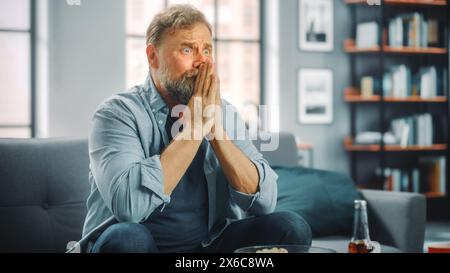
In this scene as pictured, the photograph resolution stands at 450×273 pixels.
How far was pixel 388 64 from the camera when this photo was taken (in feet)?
14.1

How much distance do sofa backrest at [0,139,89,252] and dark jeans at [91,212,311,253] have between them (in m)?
0.46

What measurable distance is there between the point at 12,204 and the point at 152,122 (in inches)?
19.4

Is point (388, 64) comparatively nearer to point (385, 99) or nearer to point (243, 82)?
point (385, 99)

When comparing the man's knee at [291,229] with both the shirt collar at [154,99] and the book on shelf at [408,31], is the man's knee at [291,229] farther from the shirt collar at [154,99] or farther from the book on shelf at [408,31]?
the book on shelf at [408,31]

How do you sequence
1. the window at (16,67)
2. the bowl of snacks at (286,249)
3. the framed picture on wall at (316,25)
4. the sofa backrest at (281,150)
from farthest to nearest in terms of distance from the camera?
the framed picture on wall at (316,25)
the window at (16,67)
the sofa backrest at (281,150)
the bowl of snacks at (286,249)

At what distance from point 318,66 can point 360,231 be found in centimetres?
304

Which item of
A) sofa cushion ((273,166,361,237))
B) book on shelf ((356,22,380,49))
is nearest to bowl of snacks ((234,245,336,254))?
sofa cushion ((273,166,361,237))

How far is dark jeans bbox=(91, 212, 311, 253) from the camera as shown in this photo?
1095 mm

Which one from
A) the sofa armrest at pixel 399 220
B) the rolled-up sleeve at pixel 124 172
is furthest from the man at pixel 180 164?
the sofa armrest at pixel 399 220

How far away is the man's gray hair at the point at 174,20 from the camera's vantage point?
4.43 ft

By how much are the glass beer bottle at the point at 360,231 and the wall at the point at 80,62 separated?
103 inches

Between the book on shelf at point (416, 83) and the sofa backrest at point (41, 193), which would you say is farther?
the book on shelf at point (416, 83)
